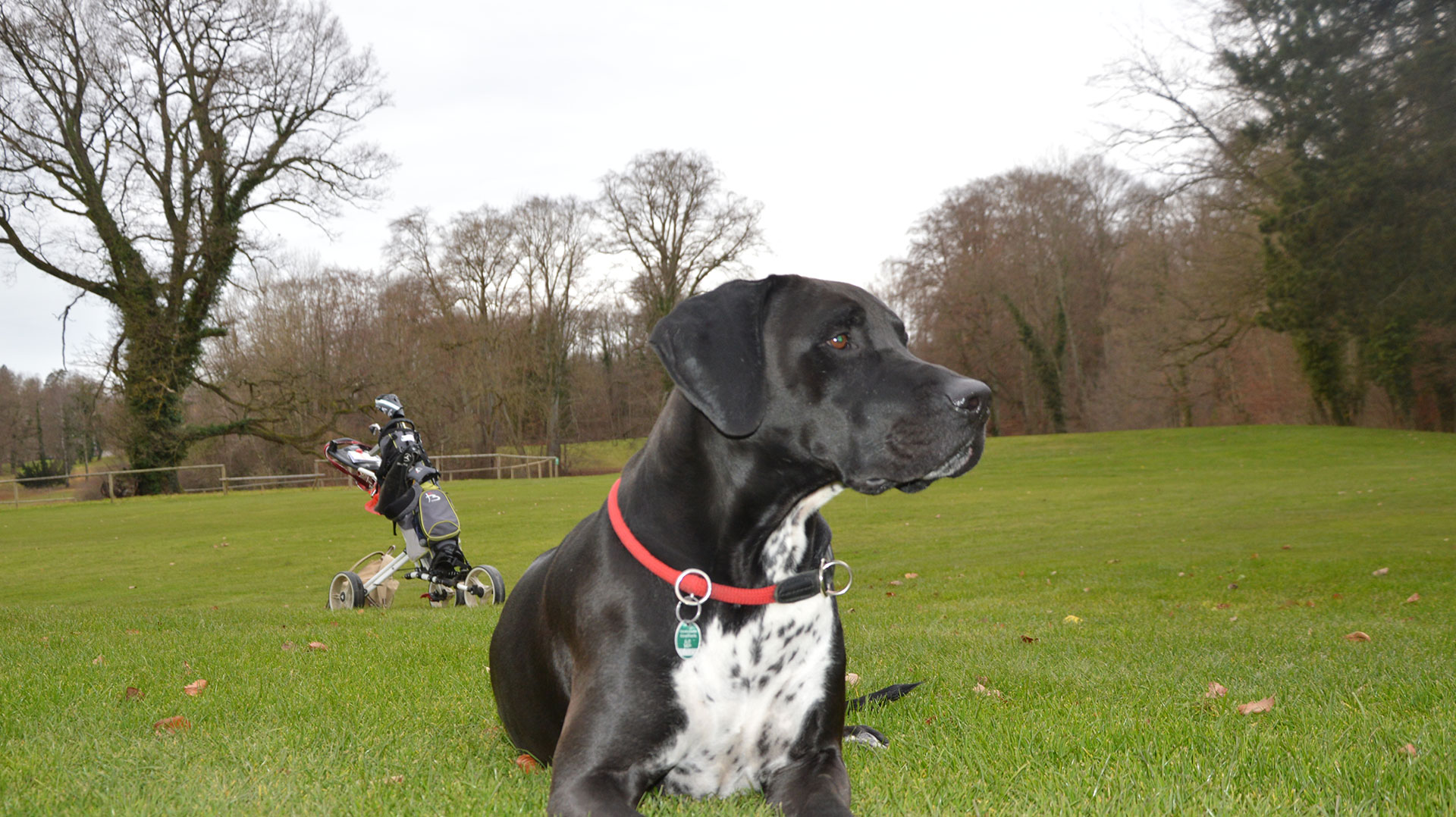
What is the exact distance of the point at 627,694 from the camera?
7.84 feet

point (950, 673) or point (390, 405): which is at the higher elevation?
point (390, 405)

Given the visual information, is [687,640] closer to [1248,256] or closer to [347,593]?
[347,593]

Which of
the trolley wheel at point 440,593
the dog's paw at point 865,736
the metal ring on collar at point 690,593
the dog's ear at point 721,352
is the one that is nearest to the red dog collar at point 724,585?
the metal ring on collar at point 690,593

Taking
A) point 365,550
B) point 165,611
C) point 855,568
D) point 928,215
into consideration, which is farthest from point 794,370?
point 928,215

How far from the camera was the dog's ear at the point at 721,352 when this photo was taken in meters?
2.37

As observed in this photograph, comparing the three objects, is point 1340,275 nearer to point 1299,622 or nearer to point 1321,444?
point 1299,622

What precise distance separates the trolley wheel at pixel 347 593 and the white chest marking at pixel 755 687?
752 centimetres

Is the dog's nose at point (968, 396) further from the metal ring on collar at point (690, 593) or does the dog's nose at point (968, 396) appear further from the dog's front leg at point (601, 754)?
the dog's front leg at point (601, 754)

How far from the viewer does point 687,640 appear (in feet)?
7.95

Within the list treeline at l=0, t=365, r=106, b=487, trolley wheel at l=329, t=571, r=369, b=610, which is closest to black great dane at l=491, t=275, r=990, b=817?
trolley wheel at l=329, t=571, r=369, b=610

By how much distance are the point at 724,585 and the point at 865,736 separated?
3.89 ft

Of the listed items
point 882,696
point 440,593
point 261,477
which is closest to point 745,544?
point 882,696

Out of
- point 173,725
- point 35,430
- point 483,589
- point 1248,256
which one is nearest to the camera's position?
point 173,725

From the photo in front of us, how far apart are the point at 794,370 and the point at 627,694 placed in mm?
921
